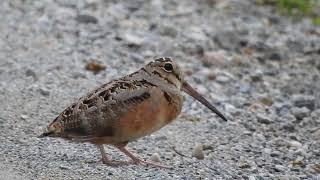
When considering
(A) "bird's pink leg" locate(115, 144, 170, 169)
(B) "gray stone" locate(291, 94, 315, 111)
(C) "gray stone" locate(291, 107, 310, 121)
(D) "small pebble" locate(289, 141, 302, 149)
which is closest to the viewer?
(A) "bird's pink leg" locate(115, 144, 170, 169)

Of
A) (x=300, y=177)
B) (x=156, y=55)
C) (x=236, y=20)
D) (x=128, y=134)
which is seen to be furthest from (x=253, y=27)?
(x=128, y=134)

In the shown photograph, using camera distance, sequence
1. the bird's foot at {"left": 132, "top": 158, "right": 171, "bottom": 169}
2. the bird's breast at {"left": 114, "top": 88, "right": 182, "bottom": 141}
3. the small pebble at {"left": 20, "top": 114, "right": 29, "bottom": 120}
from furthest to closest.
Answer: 1. the small pebble at {"left": 20, "top": 114, "right": 29, "bottom": 120}
2. the bird's foot at {"left": 132, "top": 158, "right": 171, "bottom": 169}
3. the bird's breast at {"left": 114, "top": 88, "right": 182, "bottom": 141}

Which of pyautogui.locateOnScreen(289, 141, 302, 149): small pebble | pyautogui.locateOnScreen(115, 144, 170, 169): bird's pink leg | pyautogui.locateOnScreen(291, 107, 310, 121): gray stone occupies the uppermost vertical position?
pyautogui.locateOnScreen(291, 107, 310, 121): gray stone

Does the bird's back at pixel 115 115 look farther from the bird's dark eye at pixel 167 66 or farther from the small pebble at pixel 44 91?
the small pebble at pixel 44 91

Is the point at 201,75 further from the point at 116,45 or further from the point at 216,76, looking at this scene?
the point at 116,45

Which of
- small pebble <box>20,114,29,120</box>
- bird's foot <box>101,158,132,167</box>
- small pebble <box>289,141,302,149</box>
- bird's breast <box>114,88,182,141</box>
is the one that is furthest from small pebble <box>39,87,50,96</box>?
small pebble <box>289,141,302,149</box>

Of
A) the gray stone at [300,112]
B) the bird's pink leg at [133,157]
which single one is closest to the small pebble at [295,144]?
the gray stone at [300,112]

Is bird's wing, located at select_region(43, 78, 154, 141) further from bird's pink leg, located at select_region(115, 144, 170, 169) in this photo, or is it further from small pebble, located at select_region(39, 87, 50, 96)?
small pebble, located at select_region(39, 87, 50, 96)
